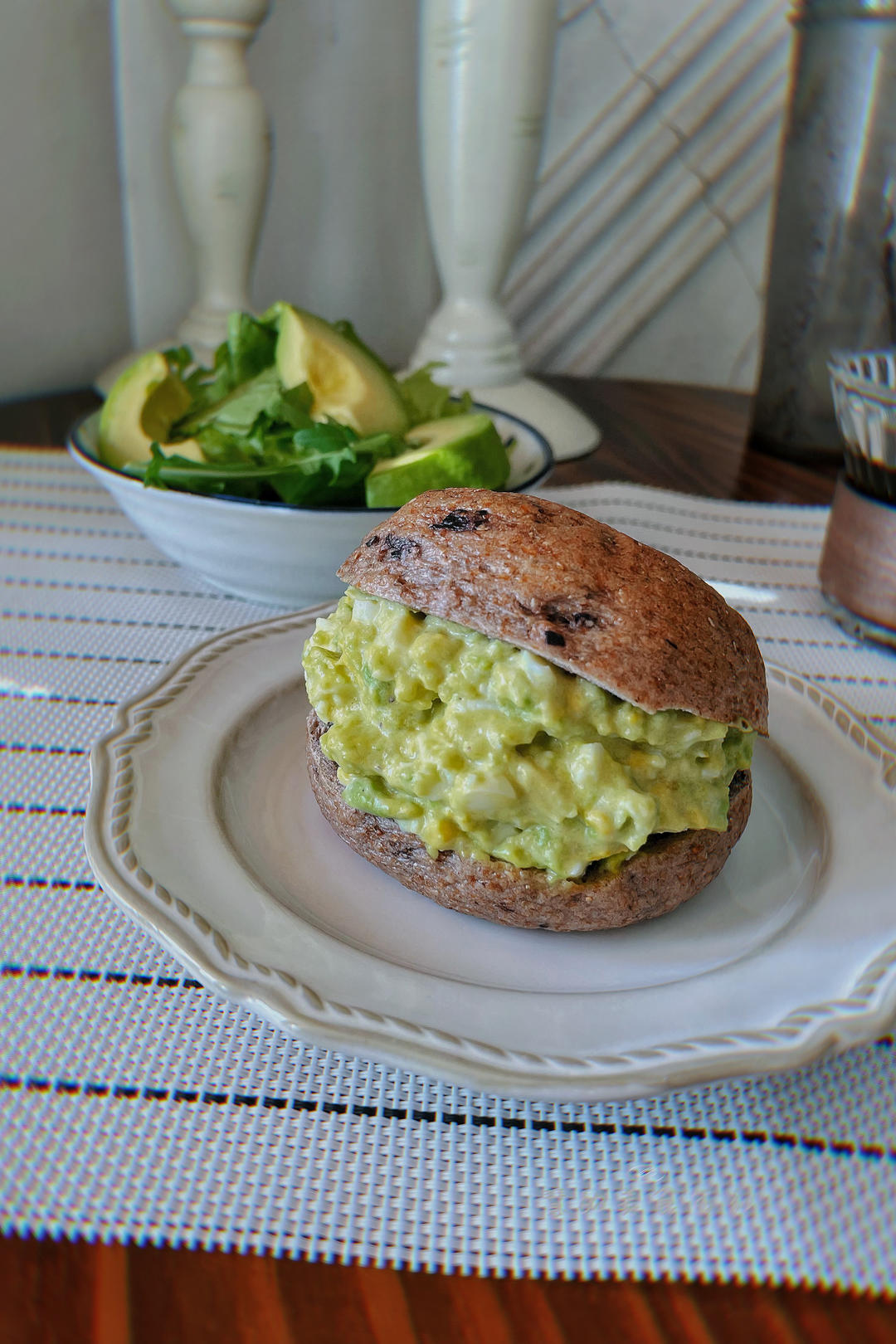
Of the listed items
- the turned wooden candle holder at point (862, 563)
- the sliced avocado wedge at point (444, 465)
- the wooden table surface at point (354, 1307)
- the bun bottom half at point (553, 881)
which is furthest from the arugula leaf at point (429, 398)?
the wooden table surface at point (354, 1307)

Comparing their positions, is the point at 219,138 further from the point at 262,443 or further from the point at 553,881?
the point at 553,881

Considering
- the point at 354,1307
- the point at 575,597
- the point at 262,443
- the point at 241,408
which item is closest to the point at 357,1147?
the point at 354,1307

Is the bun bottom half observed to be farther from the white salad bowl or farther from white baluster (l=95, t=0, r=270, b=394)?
white baluster (l=95, t=0, r=270, b=394)

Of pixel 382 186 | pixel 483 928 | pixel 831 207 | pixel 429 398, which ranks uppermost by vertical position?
pixel 831 207

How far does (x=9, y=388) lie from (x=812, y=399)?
70.9 inches

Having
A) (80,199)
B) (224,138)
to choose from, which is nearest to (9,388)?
(80,199)

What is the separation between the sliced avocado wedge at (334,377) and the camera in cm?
166

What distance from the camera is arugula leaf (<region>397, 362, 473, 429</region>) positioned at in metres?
1.81

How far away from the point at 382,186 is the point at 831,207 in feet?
4.52

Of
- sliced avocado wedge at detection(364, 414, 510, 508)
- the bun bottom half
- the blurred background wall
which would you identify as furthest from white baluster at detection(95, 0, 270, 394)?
the bun bottom half

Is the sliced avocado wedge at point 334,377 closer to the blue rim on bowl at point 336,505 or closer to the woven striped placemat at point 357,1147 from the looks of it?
the blue rim on bowl at point 336,505

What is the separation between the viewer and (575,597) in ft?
2.93

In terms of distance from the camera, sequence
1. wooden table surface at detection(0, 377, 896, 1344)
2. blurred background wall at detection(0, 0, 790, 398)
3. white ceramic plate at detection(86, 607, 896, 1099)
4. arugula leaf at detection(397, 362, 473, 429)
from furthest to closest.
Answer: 1. blurred background wall at detection(0, 0, 790, 398)
2. arugula leaf at detection(397, 362, 473, 429)
3. white ceramic plate at detection(86, 607, 896, 1099)
4. wooden table surface at detection(0, 377, 896, 1344)

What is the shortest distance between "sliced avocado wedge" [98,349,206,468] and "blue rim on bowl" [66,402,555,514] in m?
0.03
